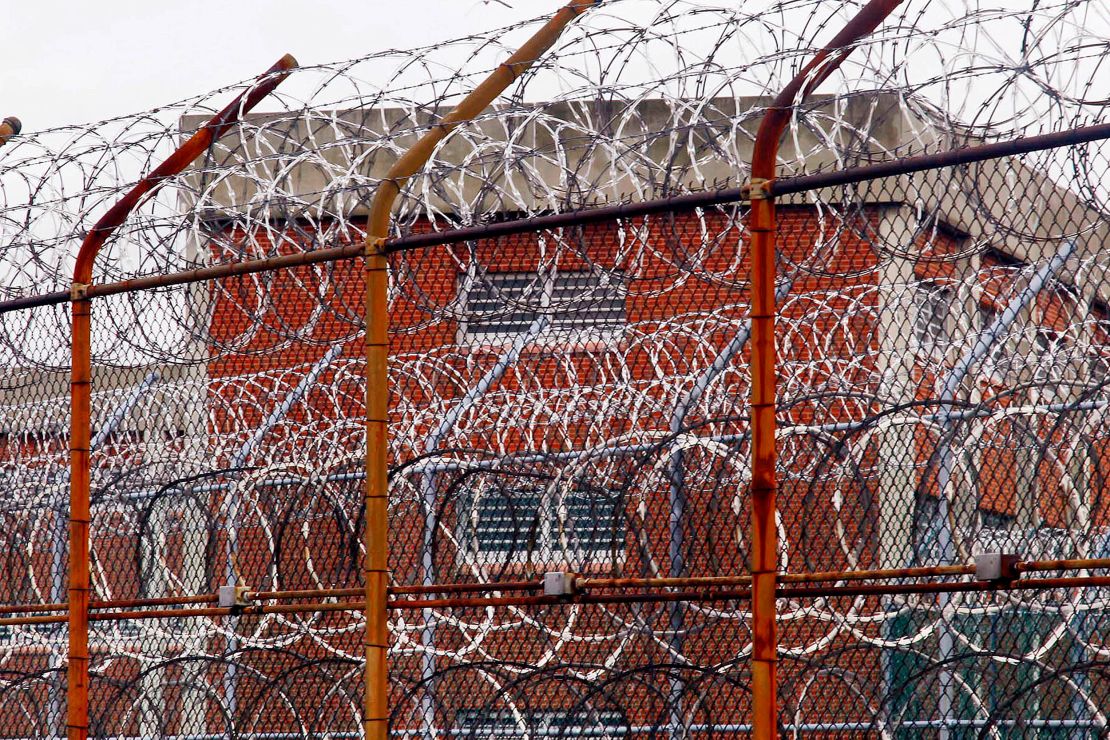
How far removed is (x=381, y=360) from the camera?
543cm

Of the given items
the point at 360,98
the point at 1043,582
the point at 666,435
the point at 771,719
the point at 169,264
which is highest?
the point at 360,98

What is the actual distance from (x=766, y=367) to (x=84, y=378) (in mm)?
3007

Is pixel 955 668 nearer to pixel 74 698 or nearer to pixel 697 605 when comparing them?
pixel 697 605

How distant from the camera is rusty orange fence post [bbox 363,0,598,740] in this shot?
532cm

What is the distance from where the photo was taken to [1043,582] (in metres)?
4.52

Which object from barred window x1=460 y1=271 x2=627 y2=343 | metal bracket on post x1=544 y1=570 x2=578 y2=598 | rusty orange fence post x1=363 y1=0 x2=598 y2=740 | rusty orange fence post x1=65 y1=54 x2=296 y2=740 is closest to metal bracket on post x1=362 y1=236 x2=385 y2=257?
rusty orange fence post x1=363 y1=0 x2=598 y2=740

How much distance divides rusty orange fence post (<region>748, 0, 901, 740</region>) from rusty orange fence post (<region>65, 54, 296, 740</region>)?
2714mm

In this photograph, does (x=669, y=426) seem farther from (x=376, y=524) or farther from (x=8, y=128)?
(x=8, y=128)

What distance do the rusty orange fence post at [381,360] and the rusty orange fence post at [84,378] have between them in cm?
138

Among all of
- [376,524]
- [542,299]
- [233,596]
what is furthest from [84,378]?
[542,299]

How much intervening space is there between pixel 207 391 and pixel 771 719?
437cm

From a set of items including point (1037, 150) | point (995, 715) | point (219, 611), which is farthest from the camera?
point (219, 611)

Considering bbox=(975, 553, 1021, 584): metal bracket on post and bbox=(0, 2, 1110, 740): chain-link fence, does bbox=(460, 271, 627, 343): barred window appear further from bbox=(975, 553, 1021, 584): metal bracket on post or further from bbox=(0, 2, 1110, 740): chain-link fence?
bbox=(975, 553, 1021, 584): metal bracket on post

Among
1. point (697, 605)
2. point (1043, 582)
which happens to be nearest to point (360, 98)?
point (697, 605)
